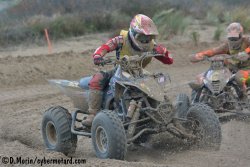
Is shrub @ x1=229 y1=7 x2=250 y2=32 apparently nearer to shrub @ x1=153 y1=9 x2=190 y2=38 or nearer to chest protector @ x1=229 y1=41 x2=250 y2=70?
shrub @ x1=153 y1=9 x2=190 y2=38

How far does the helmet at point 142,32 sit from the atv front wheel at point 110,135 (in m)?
1.08

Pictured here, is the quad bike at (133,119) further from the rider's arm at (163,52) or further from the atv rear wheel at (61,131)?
the rider's arm at (163,52)

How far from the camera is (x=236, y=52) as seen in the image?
10195 mm

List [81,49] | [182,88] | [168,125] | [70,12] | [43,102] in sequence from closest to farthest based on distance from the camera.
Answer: [168,125], [43,102], [182,88], [81,49], [70,12]

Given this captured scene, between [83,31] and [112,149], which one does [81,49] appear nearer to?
[83,31]

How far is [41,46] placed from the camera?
19.7 m

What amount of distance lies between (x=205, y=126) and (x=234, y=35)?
3.04 metres

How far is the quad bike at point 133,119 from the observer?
6.94 m

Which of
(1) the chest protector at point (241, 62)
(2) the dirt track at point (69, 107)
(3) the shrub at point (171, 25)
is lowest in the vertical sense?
(2) the dirt track at point (69, 107)

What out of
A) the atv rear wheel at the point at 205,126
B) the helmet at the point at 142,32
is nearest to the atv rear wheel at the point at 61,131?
the helmet at the point at 142,32

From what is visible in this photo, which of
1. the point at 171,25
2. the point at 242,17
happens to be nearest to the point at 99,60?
the point at 171,25

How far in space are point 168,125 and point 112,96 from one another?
0.80 m

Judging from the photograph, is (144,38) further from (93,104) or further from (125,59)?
(93,104)

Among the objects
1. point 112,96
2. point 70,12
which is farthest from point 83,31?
point 112,96
